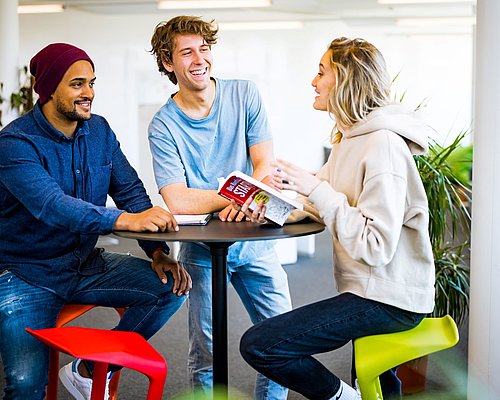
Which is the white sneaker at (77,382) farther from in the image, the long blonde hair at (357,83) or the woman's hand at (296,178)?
the long blonde hair at (357,83)

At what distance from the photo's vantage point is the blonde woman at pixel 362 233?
2287mm

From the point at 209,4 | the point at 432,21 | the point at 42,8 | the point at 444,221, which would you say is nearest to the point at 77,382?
the point at 444,221

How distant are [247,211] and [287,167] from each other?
0.72 feet

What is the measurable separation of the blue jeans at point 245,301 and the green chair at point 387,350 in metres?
0.69

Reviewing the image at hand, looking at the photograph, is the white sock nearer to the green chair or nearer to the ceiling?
the green chair

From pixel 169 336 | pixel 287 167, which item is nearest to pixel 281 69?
pixel 169 336

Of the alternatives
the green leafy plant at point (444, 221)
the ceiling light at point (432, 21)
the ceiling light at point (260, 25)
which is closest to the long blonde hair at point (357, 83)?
the green leafy plant at point (444, 221)

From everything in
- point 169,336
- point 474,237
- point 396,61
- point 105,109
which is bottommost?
point 169,336

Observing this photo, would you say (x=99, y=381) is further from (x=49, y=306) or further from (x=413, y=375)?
(x=413, y=375)

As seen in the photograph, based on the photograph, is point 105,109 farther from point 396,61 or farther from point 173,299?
point 173,299

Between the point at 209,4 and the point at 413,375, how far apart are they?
23.3ft

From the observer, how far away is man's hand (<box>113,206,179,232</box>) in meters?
2.44

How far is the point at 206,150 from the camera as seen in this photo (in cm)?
302

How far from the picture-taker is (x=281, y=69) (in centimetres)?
1101
